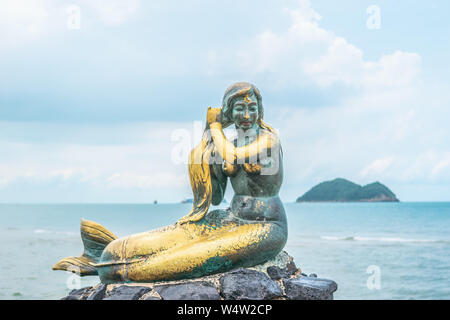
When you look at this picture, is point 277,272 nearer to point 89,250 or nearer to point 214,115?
point 214,115

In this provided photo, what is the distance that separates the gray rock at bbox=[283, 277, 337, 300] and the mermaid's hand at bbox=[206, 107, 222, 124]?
1.75 metres

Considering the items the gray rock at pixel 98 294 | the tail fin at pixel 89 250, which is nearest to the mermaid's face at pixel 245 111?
the tail fin at pixel 89 250

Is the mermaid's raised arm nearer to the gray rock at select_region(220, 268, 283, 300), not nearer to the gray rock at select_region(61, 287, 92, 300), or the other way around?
the gray rock at select_region(220, 268, 283, 300)

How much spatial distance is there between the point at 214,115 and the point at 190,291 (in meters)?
1.80

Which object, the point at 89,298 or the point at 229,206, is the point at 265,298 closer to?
the point at 229,206

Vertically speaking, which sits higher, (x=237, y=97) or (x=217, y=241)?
(x=237, y=97)

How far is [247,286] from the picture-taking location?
4.66 m

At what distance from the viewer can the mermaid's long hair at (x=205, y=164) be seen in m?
5.18

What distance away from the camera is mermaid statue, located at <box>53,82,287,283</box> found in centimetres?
485

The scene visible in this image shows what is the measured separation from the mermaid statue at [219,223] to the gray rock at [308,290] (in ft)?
1.26

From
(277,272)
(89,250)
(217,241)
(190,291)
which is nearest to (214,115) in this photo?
(217,241)

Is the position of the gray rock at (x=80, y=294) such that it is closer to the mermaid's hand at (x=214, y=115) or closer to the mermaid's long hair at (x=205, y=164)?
the mermaid's long hair at (x=205, y=164)

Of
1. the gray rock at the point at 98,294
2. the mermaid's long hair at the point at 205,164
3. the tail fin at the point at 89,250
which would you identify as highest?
the mermaid's long hair at the point at 205,164

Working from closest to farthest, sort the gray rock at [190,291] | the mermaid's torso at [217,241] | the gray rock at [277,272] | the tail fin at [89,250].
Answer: the gray rock at [190,291] → the mermaid's torso at [217,241] → the gray rock at [277,272] → the tail fin at [89,250]
